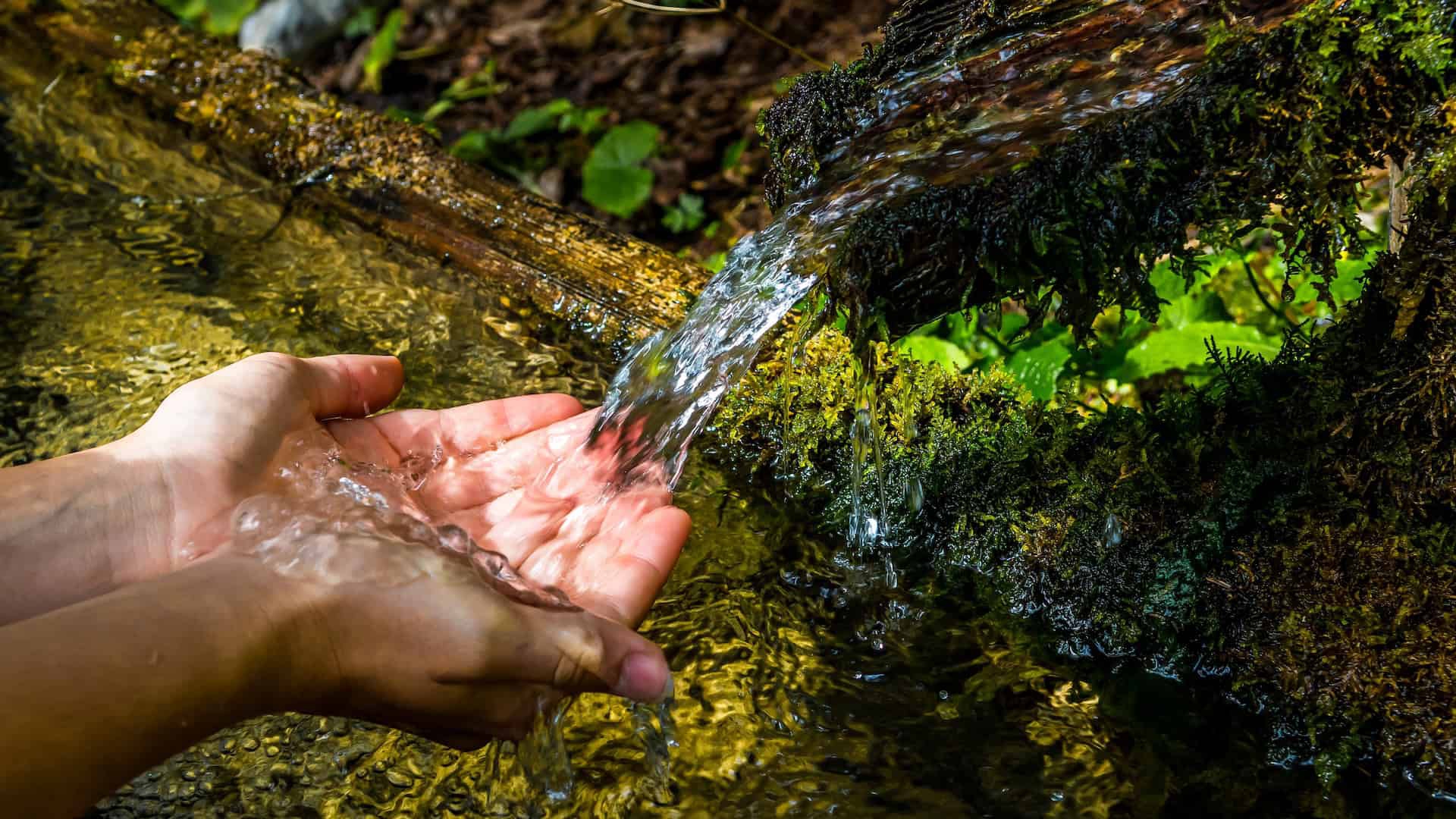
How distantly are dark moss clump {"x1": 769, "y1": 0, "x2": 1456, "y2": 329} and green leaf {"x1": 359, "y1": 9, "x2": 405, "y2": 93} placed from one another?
14.6 feet

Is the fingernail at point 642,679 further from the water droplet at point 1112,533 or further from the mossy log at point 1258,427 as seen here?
the water droplet at point 1112,533

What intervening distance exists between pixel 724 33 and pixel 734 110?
644mm

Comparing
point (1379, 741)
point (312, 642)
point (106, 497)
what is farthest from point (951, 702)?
point (106, 497)

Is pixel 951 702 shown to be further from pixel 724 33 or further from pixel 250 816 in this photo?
pixel 724 33

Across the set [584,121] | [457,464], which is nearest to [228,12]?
[584,121]

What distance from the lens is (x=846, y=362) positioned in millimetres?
2664

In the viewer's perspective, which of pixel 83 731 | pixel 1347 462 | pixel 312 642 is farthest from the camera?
pixel 1347 462

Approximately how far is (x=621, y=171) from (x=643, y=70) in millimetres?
1184

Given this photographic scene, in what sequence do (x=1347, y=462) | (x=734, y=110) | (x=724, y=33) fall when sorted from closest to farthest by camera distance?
1. (x=1347, y=462)
2. (x=734, y=110)
3. (x=724, y=33)

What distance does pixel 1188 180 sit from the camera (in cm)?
184

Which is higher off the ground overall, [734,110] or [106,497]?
[734,110]

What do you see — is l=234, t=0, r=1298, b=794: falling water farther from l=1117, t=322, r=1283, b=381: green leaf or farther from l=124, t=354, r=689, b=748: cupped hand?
l=1117, t=322, r=1283, b=381: green leaf

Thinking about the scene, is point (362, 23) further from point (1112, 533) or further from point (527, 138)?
point (1112, 533)

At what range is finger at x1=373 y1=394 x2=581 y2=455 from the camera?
235 cm
